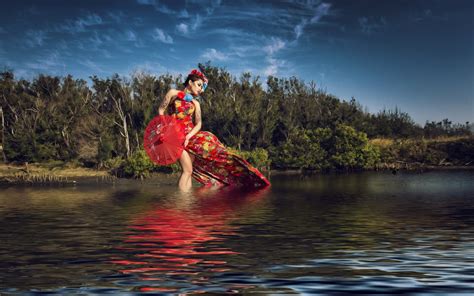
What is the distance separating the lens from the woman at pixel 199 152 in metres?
15.8

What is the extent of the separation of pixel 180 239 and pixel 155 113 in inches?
1578

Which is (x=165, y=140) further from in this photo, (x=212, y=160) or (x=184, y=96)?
(x=212, y=160)

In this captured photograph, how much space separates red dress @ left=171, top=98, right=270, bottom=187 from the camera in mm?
15945

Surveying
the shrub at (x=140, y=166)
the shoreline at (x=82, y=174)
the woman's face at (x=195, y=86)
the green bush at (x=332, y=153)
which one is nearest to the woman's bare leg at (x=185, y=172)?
the woman's face at (x=195, y=86)

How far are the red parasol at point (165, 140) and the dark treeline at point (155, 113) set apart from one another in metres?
25.1

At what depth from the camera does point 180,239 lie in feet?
27.9

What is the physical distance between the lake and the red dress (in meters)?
3.14

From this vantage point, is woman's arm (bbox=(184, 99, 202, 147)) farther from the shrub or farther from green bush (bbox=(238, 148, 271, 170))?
green bush (bbox=(238, 148, 271, 170))

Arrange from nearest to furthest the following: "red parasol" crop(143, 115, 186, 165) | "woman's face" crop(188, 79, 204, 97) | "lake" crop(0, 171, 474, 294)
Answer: "lake" crop(0, 171, 474, 294) → "red parasol" crop(143, 115, 186, 165) → "woman's face" crop(188, 79, 204, 97)

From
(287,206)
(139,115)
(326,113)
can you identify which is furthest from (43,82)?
(287,206)

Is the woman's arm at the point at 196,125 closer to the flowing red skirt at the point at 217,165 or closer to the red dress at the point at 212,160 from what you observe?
the red dress at the point at 212,160

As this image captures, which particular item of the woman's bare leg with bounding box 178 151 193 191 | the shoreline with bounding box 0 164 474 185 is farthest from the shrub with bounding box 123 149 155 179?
the woman's bare leg with bounding box 178 151 193 191

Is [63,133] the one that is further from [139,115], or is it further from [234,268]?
[234,268]

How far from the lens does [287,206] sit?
46.4ft
